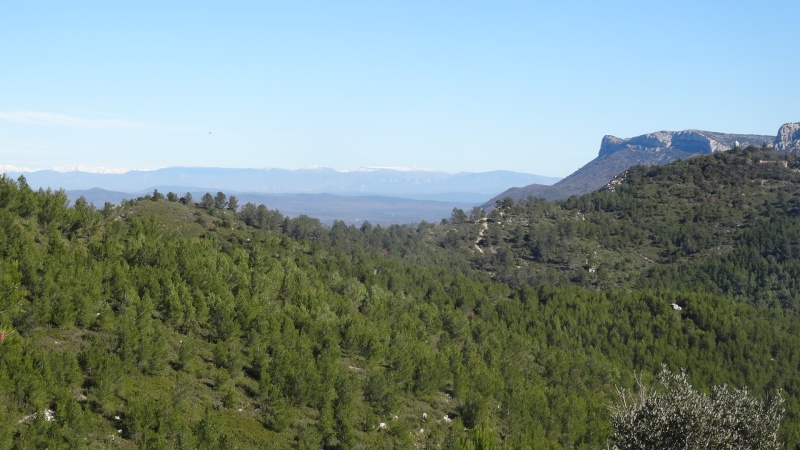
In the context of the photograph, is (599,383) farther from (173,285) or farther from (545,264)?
(545,264)

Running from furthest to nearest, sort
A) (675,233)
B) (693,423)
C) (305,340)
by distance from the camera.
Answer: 1. (675,233)
2. (305,340)
3. (693,423)

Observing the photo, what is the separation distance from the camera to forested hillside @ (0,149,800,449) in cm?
3291

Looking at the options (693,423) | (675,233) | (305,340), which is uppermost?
(693,423)

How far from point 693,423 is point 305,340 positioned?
2848cm

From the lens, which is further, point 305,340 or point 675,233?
point 675,233

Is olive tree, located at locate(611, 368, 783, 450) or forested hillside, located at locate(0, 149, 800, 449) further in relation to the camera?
forested hillside, located at locate(0, 149, 800, 449)

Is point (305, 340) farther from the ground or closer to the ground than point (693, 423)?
closer to the ground

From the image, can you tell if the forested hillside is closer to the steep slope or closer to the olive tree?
the steep slope

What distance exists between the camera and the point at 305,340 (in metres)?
48.0

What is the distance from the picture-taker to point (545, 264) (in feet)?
438

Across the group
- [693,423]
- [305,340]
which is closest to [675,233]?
[305,340]

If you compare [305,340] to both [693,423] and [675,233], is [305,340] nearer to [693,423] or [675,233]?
[693,423]

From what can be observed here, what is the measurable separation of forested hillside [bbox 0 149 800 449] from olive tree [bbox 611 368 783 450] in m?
5.71

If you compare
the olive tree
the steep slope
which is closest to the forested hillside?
the steep slope
